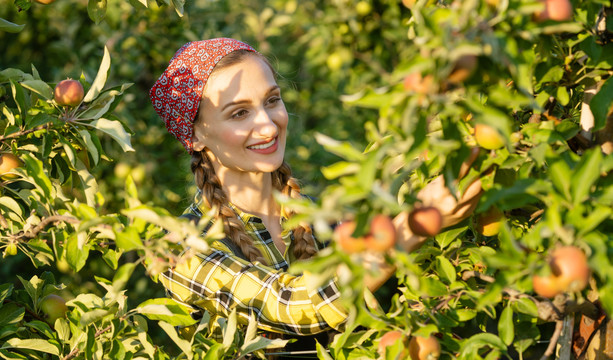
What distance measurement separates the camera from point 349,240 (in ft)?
2.56

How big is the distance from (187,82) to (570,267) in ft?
3.93

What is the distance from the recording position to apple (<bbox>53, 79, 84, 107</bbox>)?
137 centimetres

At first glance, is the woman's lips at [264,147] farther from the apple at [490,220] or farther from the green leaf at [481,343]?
the green leaf at [481,343]

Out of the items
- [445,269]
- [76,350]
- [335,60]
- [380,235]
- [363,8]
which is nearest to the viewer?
[380,235]

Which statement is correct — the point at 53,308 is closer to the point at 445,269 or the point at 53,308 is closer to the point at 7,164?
the point at 7,164

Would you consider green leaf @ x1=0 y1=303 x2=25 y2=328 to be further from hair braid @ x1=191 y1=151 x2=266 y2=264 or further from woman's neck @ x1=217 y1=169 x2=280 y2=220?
woman's neck @ x1=217 y1=169 x2=280 y2=220

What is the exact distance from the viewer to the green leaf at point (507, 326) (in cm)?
103

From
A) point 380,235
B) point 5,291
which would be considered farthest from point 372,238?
point 5,291

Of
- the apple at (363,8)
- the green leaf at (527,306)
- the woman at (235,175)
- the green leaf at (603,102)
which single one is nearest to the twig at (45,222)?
the woman at (235,175)

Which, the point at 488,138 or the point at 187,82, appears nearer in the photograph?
the point at 488,138

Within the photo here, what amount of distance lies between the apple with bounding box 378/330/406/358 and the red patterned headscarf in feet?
3.01

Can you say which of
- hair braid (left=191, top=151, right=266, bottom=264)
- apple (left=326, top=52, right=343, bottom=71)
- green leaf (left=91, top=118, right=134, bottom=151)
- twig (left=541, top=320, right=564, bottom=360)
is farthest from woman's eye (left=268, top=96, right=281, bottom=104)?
apple (left=326, top=52, right=343, bottom=71)

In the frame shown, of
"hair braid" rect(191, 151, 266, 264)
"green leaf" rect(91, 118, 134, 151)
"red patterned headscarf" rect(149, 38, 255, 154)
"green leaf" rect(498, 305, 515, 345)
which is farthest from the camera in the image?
"red patterned headscarf" rect(149, 38, 255, 154)

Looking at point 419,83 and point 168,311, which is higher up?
point 419,83
